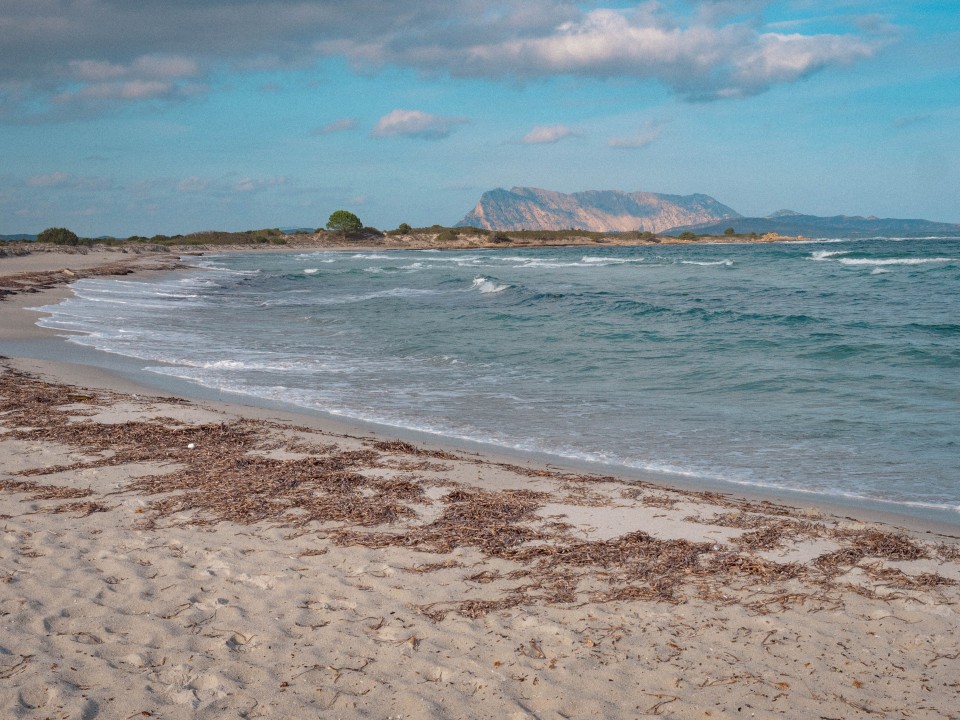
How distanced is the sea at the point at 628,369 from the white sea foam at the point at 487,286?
144 centimetres

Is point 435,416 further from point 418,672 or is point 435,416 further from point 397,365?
point 418,672

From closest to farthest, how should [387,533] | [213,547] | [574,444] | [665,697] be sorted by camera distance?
[665,697]
[213,547]
[387,533]
[574,444]

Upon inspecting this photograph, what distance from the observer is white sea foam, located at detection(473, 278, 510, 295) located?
29894 mm

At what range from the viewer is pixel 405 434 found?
27.3 ft

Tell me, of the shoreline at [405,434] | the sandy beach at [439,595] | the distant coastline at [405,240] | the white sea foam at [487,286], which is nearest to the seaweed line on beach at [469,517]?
the sandy beach at [439,595]

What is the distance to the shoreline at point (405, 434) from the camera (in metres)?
5.89

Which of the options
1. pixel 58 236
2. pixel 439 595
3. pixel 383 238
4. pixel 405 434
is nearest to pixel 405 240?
pixel 383 238

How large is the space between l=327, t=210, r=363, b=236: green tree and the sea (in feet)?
247

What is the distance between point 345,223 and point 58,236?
4317 centimetres

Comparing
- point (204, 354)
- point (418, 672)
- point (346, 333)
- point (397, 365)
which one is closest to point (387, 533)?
point (418, 672)

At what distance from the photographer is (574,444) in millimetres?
8031

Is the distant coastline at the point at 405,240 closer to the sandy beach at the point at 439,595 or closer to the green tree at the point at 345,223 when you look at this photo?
the green tree at the point at 345,223

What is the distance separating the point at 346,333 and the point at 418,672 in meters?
15.2

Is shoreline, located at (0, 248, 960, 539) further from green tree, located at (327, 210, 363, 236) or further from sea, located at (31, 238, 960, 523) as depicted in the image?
green tree, located at (327, 210, 363, 236)
